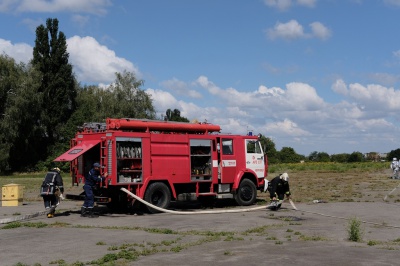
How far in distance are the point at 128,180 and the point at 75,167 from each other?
107 inches

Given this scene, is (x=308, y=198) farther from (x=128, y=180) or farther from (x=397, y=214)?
(x=128, y=180)

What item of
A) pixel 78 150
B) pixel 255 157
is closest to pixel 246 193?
pixel 255 157

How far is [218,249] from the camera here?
34.8ft

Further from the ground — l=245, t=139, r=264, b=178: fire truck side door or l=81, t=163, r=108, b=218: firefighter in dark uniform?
l=245, t=139, r=264, b=178: fire truck side door

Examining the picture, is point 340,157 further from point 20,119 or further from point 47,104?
point 20,119

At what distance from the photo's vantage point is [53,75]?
68188 mm

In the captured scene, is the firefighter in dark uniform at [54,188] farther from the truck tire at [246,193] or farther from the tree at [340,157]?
the tree at [340,157]

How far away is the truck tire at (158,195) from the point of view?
18328 millimetres

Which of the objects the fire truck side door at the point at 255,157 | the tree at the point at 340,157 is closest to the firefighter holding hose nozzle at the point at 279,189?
the fire truck side door at the point at 255,157

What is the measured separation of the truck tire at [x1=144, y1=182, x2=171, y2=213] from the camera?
1833 cm

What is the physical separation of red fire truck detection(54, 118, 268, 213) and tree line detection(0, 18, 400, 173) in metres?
43.4

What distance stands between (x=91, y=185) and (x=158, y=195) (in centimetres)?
262

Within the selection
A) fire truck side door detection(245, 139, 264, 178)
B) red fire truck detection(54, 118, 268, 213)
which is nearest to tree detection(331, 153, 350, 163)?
fire truck side door detection(245, 139, 264, 178)

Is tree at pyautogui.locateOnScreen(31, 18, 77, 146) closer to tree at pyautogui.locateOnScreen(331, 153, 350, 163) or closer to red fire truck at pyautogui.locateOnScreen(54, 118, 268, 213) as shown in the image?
red fire truck at pyautogui.locateOnScreen(54, 118, 268, 213)
